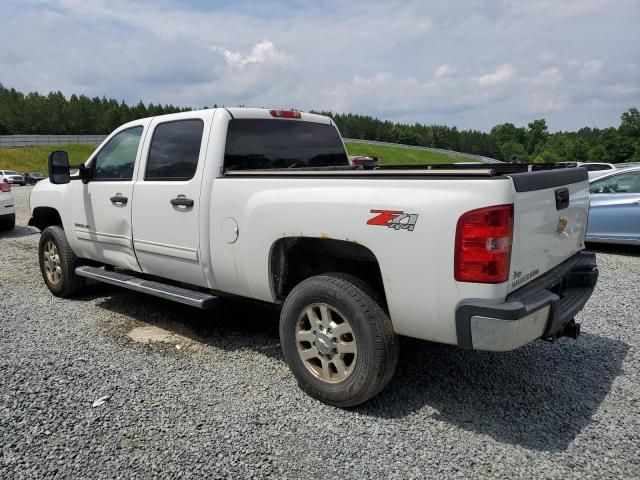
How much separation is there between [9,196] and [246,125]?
9541 mm

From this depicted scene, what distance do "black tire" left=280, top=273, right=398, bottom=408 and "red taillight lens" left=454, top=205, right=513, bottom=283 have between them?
0.63m

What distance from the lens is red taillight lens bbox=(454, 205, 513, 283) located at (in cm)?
270

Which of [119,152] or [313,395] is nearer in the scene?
[313,395]

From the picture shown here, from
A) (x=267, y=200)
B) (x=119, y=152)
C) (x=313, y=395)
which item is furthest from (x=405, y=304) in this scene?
(x=119, y=152)

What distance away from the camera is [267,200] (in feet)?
11.6

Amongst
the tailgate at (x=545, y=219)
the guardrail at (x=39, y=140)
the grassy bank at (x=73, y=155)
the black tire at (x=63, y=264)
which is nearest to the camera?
the tailgate at (x=545, y=219)

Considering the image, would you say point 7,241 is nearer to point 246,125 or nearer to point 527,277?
point 246,125

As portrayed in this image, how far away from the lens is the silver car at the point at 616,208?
8266 millimetres

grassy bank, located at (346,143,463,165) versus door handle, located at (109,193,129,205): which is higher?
door handle, located at (109,193,129,205)

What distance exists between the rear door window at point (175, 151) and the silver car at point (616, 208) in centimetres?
705

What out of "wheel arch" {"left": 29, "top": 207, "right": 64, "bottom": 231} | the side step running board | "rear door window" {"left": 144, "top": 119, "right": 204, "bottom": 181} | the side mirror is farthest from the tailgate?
"wheel arch" {"left": 29, "top": 207, "right": 64, "bottom": 231}

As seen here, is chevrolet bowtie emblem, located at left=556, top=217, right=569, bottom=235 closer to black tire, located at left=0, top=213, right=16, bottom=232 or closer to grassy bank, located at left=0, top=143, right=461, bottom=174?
black tire, located at left=0, top=213, right=16, bottom=232

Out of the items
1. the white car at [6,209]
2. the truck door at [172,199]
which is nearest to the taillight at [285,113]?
the truck door at [172,199]

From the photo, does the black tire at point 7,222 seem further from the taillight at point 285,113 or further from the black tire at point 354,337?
the black tire at point 354,337
